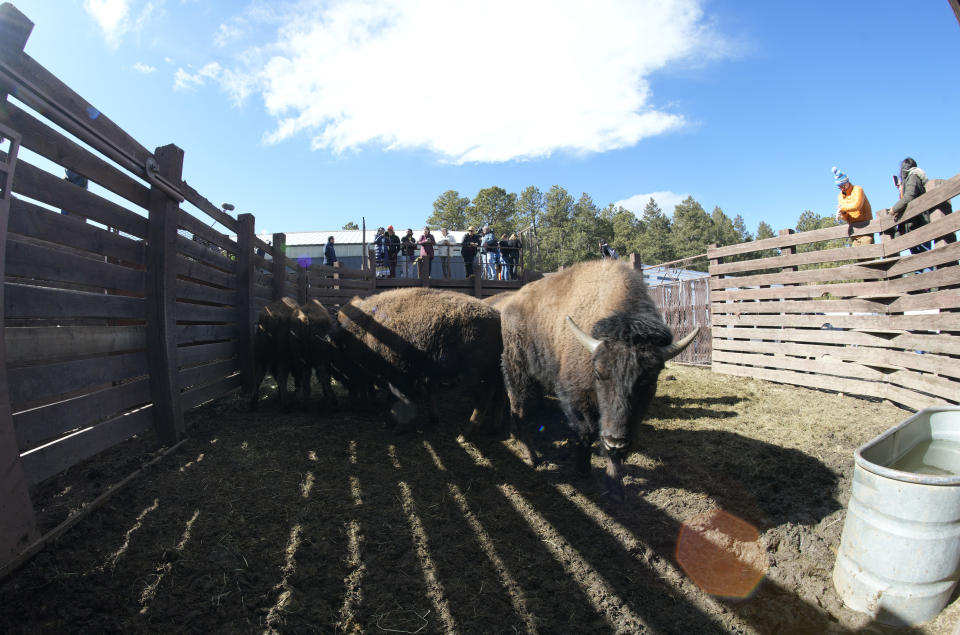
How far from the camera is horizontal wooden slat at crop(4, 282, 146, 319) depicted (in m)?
2.43

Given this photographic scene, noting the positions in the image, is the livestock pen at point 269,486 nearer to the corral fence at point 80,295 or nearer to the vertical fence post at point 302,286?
the corral fence at point 80,295

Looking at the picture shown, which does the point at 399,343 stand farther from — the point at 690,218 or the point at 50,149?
the point at 690,218

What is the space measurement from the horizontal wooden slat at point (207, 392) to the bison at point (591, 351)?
3482 mm

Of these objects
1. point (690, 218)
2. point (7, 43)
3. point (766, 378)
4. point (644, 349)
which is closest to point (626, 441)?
point (644, 349)

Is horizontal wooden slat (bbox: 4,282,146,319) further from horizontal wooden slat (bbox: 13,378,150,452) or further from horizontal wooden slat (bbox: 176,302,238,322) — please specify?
horizontal wooden slat (bbox: 176,302,238,322)

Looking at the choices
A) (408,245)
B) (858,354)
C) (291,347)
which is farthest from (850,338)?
(408,245)

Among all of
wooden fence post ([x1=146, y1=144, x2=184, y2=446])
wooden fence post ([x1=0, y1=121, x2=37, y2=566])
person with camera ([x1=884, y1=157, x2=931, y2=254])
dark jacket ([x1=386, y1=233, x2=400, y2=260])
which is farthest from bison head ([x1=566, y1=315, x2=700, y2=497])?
dark jacket ([x1=386, y1=233, x2=400, y2=260])

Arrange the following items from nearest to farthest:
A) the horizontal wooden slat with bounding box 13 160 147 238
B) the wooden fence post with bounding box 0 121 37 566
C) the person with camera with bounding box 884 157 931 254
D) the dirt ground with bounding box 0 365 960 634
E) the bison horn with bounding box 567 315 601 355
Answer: the wooden fence post with bounding box 0 121 37 566 < the dirt ground with bounding box 0 365 960 634 < the horizontal wooden slat with bounding box 13 160 147 238 < the bison horn with bounding box 567 315 601 355 < the person with camera with bounding box 884 157 931 254

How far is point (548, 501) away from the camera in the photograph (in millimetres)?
3814

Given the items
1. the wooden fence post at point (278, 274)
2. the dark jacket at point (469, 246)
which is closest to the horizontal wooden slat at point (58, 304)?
the wooden fence post at point (278, 274)

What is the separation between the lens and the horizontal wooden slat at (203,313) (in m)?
4.58

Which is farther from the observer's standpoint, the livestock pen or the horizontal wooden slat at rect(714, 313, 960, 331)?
the horizontal wooden slat at rect(714, 313, 960, 331)

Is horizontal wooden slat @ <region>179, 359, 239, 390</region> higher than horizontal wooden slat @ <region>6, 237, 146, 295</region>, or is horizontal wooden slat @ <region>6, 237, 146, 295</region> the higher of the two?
horizontal wooden slat @ <region>6, 237, 146, 295</region>

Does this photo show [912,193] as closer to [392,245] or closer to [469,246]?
[469,246]
